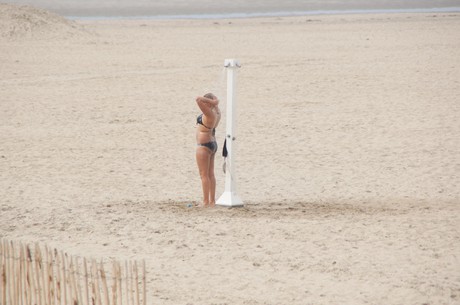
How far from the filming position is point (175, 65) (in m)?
24.0

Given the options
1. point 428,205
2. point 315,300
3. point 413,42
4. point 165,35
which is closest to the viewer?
point 315,300

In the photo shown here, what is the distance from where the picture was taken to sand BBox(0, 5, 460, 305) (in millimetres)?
7859

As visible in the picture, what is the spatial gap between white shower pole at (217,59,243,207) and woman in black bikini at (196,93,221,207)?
0.44 ft

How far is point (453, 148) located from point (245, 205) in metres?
4.30

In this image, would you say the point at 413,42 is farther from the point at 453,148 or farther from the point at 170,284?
the point at 170,284

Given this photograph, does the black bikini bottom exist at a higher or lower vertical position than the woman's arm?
lower

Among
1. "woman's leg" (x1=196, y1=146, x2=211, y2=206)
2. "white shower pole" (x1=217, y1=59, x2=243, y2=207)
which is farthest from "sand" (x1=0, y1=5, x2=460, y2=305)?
"woman's leg" (x1=196, y1=146, x2=211, y2=206)

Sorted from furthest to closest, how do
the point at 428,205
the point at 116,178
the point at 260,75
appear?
the point at 260,75
the point at 116,178
the point at 428,205

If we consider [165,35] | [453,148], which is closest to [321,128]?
[453,148]

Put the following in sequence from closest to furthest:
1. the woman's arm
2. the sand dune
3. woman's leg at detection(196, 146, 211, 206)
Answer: the woman's arm < woman's leg at detection(196, 146, 211, 206) < the sand dune

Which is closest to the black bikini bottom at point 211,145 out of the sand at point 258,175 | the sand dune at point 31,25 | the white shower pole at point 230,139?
the white shower pole at point 230,139

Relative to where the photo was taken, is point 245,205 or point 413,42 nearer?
point 245,205

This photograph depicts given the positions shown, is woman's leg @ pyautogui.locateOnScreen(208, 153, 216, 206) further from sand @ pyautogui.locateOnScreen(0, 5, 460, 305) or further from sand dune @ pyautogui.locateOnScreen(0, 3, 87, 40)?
sand dune @ pyautogui.locateOnScreen(0, 3, 87, 40)

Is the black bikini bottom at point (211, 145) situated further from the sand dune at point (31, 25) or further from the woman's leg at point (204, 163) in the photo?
the sand dune at point (31, 25)
